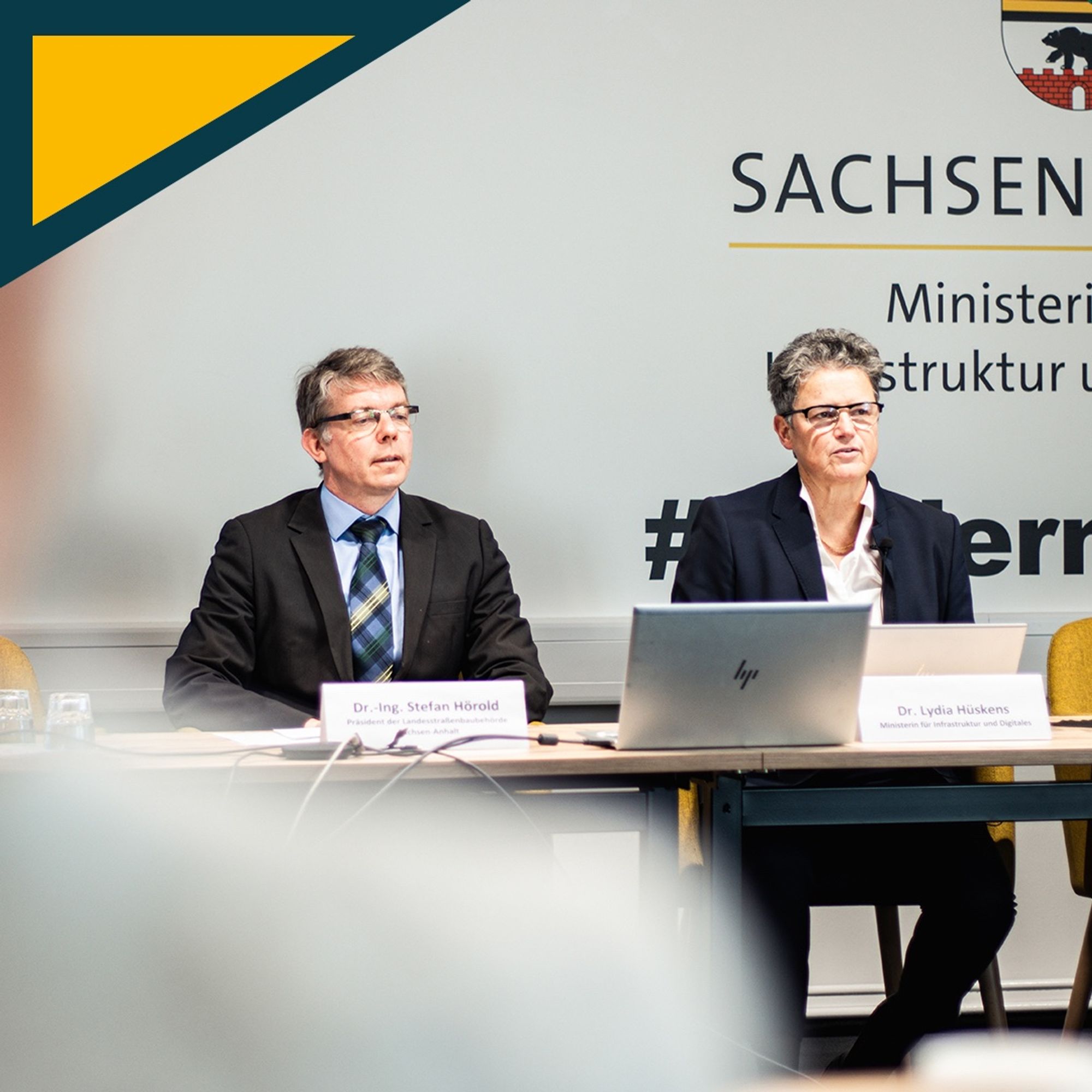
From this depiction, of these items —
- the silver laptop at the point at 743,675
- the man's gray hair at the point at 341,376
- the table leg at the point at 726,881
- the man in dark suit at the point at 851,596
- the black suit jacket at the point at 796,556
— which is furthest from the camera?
the man's gray hair at the point at 341,376

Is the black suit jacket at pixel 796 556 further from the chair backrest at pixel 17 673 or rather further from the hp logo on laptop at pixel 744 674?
the chair backrest at pixel 17 673

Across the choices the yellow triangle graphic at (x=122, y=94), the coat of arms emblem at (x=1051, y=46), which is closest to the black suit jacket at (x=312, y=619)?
the yellow triangle graphic at (x=122, y=94)

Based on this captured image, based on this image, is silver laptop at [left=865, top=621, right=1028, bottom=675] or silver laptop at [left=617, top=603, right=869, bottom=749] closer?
silver laptop at [left=617, top=603, right=869, bottom=749]

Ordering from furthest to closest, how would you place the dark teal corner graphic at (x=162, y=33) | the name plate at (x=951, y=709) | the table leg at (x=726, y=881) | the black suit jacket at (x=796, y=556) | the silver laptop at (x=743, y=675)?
the dark teal corner graphic at (x=162, y=33) → the black suit jacket at (x=796, y=556) → the name plate at (x=951, y=709) → the table leg at (x=726, y=881) → the silver laptop at (x=743, y=675)

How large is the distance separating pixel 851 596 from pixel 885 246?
1.16 metres

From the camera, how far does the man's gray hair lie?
3.04 m

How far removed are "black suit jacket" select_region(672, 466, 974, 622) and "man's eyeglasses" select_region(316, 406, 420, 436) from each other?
0.67 metres

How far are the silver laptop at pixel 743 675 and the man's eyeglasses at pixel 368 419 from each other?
44.8 inches

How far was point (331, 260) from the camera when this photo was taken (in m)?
3.43

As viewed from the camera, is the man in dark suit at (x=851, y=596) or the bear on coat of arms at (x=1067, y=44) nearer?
the man in dark suit at (x=851, y=596)

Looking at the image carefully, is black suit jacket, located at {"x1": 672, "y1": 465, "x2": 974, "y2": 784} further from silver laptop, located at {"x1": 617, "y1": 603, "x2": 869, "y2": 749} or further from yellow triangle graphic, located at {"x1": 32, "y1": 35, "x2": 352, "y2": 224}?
yellow triangle graphic, located at {"x1": 32, "y1": 35, "x2": 352, "y2": 224}

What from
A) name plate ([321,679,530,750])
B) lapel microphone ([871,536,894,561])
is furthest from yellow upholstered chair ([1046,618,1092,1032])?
name plate ([321,679,530,750])

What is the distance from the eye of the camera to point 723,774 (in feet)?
7.06

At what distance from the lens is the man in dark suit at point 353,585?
2896 millimetres
